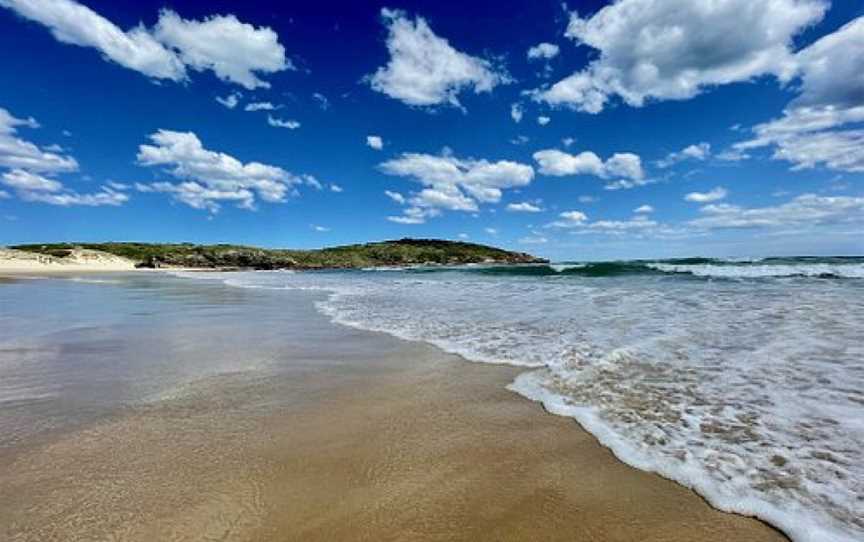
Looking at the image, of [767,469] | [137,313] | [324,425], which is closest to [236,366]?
[324,425]

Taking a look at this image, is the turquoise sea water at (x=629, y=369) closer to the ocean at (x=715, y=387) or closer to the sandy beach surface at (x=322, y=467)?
the ocean at (x=715, y=387)

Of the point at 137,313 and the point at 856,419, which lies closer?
the point at 856,419

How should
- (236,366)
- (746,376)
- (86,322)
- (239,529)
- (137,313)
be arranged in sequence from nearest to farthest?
(239,529) < (746,376) < (236,366) < (86,322) < (137,313)

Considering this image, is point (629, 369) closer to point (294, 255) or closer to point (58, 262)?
point (58, 262)

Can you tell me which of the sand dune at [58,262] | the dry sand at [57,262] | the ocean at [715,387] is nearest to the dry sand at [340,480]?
the ocean at [715,387]

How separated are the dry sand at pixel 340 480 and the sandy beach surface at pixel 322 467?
0.4 inches

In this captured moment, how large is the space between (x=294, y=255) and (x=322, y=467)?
86195mm

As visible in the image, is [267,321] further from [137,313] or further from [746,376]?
[746,376]

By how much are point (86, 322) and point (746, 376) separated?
461 inches

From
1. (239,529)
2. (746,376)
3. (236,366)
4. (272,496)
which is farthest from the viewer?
(236,366)

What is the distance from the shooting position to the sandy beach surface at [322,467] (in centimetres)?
261

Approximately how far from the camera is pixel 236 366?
6.26 m

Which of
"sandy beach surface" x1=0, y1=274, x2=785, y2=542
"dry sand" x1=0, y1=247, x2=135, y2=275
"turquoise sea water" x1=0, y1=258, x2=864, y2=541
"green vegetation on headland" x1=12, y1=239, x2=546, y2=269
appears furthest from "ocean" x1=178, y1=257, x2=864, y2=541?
"green vegetation on headland" x1=12, y1=239, x2=546, y2=269

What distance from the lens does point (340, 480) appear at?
→ 10.3ft
